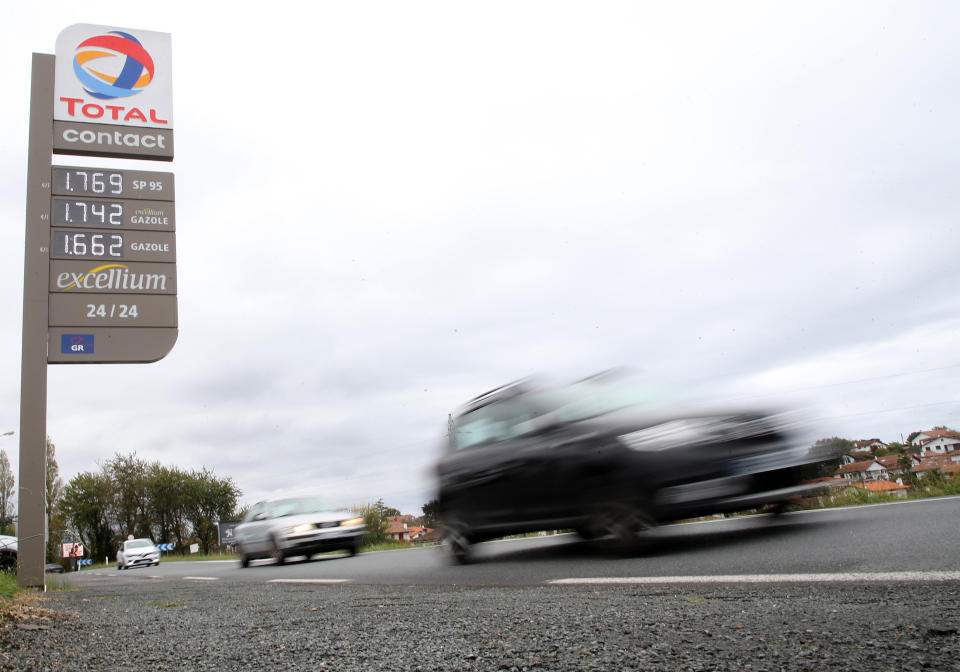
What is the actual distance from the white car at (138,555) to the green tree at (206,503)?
27.4 ft

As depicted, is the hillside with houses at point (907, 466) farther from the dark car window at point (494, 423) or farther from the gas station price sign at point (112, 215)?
the gas station price sign at point (112, 215)

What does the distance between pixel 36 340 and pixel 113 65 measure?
11.0 ft

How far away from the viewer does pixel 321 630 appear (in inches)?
107

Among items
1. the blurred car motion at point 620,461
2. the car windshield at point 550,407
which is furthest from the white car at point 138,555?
the blurred car motion at point 620,461

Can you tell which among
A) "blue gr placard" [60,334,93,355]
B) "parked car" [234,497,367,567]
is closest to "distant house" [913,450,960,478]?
"parked car" [234,497,367,567]

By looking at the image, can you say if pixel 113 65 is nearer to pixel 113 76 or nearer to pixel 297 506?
pixel 113 76

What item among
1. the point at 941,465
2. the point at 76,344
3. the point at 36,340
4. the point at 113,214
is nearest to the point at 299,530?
the point at 76,344

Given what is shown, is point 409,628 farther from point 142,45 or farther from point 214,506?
point 214,506

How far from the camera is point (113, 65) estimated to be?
7879 millimetres

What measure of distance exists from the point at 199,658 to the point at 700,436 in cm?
393

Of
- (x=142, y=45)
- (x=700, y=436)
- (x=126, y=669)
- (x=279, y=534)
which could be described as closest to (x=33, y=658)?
(x=126, y=669)

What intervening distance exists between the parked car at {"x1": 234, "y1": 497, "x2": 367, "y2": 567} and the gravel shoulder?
371 inches

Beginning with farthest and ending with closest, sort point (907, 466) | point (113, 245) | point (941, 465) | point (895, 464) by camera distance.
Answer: point (895, 464), point (907, 466), point (941, 465), point (113, 245)

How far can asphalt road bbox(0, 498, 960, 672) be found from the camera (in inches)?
73.9
